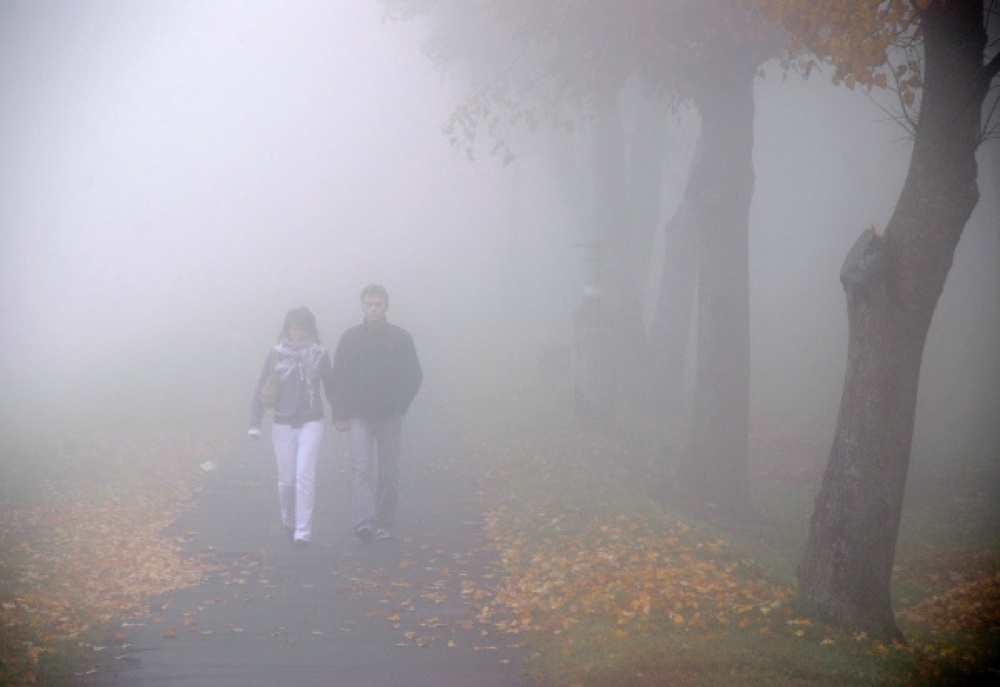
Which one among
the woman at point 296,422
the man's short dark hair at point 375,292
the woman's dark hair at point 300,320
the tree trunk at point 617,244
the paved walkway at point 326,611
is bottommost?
the paved walkway at point 326,611

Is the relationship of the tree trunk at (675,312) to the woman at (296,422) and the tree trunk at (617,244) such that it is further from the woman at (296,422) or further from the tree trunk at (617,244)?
the woman at (296,422)

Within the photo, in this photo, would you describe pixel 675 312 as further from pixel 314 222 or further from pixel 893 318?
pixel 314 222

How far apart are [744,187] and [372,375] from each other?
600 centimetres

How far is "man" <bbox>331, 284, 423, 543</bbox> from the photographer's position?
10516mm

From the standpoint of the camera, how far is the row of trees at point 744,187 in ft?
24.0

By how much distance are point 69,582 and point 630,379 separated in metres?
12.4

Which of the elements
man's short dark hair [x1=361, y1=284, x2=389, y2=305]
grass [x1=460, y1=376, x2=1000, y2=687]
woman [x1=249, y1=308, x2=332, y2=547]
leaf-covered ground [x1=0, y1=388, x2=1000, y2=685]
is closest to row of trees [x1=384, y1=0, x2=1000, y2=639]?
grass [x1=460, y1=376, x2=1000, y2=687]

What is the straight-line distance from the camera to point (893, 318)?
24.1ft

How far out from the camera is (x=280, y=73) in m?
58.5

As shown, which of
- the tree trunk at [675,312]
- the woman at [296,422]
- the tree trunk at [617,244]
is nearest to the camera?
the woman at [296,422]

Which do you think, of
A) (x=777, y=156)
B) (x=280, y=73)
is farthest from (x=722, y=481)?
(x=280, y=73)

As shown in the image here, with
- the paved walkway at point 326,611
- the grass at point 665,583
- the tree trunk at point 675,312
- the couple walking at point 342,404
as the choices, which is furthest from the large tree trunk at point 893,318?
the tree trunk at point 675,312

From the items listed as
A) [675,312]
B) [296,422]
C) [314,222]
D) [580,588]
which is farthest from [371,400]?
[314,222]

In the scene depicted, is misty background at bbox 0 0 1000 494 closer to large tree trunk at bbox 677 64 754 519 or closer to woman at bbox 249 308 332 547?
large tree trunk at bbox 677 64 754 519
